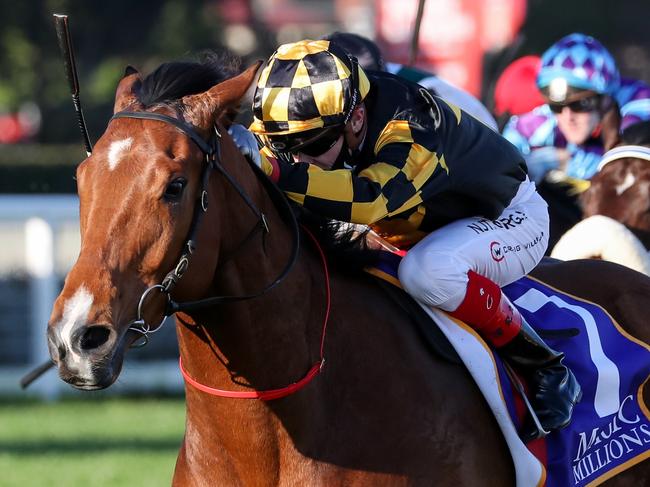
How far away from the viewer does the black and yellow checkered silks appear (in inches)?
134

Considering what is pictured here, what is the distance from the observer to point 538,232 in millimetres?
4023

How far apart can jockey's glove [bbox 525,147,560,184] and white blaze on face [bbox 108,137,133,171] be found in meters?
3.00

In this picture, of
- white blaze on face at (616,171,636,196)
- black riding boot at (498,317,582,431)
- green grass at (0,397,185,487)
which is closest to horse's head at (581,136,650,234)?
white blaze on face at (616,171,636,196)

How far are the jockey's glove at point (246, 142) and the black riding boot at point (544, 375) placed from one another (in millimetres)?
1008

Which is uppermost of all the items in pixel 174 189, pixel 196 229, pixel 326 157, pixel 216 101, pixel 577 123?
pixel 216 101

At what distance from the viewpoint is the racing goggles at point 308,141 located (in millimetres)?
3482

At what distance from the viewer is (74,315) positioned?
2.70 meters

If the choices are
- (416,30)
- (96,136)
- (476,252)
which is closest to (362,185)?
(476,252)

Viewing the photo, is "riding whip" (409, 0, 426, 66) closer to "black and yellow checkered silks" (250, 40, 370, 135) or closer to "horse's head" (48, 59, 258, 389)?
"black and yellow checkered silks" (250, 40, 370, 135)

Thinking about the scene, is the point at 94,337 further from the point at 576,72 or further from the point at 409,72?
the point at 409,72

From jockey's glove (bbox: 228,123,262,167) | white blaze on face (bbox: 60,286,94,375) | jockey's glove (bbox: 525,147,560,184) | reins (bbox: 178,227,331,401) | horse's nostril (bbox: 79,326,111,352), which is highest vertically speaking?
jockey's glove (bbox: 228,123,262,167)

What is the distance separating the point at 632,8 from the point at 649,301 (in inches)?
1193

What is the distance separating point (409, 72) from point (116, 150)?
11.7 feet

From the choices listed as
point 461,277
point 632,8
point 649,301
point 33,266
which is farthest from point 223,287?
point 632,8
